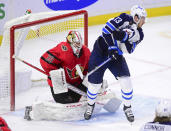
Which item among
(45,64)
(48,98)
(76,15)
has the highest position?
(76,15)

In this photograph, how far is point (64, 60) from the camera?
3.85 m

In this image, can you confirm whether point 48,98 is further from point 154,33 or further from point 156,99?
point 154,33

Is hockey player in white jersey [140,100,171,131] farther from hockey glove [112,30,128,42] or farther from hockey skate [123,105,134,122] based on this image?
hockey skate [123,105,134,122]

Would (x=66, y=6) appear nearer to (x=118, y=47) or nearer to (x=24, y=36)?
(x=24, y=36)

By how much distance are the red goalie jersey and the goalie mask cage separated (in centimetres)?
34

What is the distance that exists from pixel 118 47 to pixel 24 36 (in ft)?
3.10

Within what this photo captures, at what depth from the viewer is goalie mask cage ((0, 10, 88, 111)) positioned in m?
4.06

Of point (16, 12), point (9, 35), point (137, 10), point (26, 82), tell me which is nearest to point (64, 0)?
point (16, 12)

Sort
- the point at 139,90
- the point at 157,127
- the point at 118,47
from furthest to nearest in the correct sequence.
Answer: the point at 139,90 < the point at 118,47 < the point at 157,127

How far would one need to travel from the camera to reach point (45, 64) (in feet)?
12.7

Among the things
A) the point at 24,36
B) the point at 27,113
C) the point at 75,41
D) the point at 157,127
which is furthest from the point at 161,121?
the point at 24,36

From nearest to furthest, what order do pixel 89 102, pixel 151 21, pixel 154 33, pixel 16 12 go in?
pixel 89 102 → pixel 16 12 → pixel 154 33 → pixel 151 21

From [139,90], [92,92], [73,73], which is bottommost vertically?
[139,90]

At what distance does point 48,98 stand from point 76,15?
80cm
